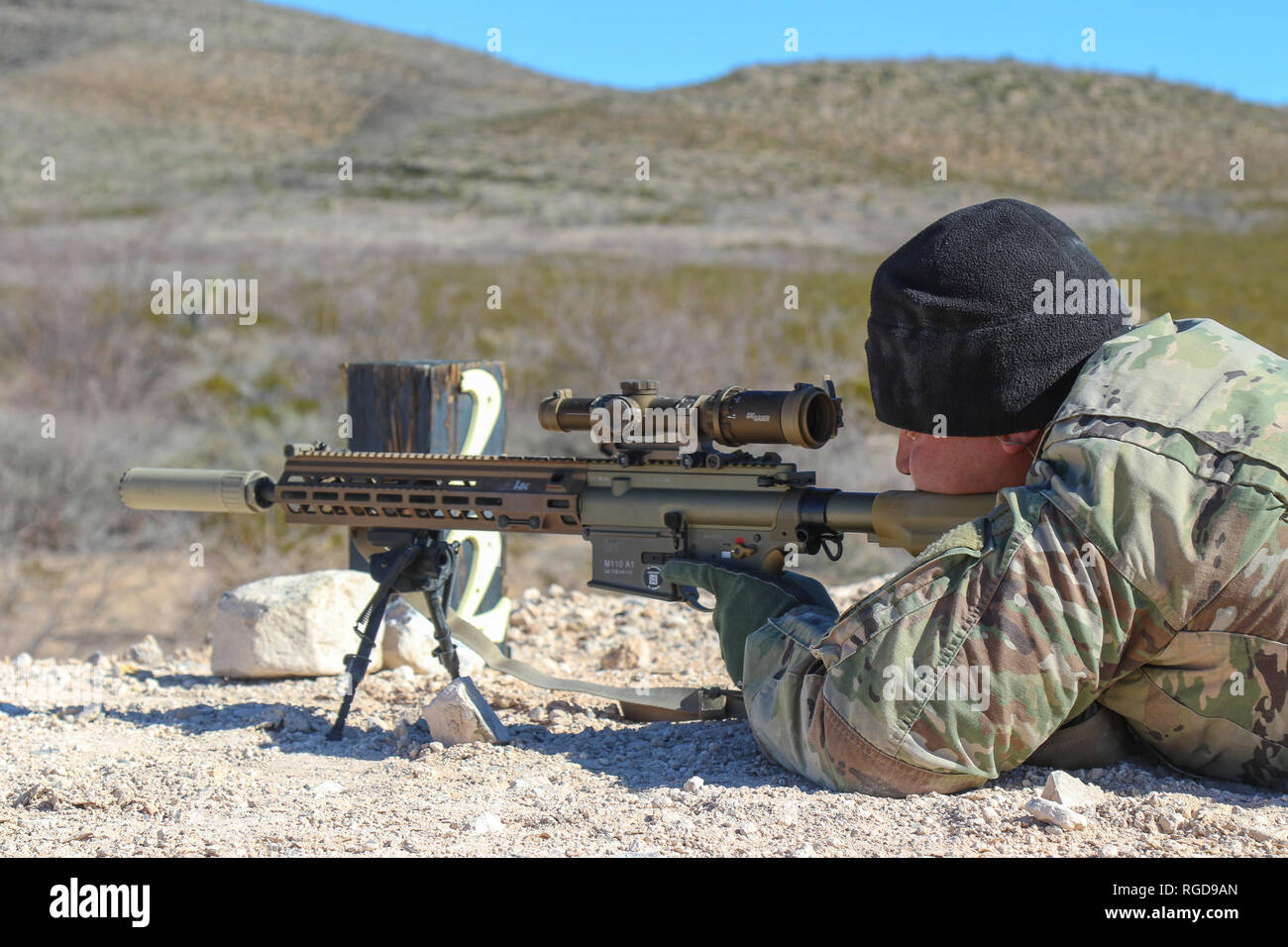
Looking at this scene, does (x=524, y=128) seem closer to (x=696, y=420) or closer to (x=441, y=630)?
(x=441, y=630)

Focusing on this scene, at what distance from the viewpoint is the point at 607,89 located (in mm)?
76688

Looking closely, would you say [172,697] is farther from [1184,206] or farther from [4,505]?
[1184,206]

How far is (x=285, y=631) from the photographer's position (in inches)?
213

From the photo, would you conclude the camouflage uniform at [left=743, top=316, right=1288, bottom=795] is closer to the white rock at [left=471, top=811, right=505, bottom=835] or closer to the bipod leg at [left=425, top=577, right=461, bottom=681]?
the white rock at [left=471, top=811, right=505, bottom=835]

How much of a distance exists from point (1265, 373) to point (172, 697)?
13.9ft

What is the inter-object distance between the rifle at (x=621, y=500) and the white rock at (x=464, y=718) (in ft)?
1.25

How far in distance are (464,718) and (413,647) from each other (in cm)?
160

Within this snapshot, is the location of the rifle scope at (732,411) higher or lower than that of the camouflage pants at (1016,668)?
higher

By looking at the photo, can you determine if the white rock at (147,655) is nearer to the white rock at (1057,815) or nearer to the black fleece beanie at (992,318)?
the black fleece beanie at (992,318)

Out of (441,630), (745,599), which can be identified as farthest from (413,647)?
(745,599)

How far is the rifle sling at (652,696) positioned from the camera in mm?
4199

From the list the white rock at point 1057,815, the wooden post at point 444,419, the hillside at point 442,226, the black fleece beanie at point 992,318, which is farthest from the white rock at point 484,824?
the hillside at point 442,226

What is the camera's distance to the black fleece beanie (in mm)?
2949

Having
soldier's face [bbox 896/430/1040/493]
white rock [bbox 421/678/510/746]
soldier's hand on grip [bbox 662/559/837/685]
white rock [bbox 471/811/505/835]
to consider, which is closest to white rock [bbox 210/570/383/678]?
white rock [bbox 421/678/510/746]
